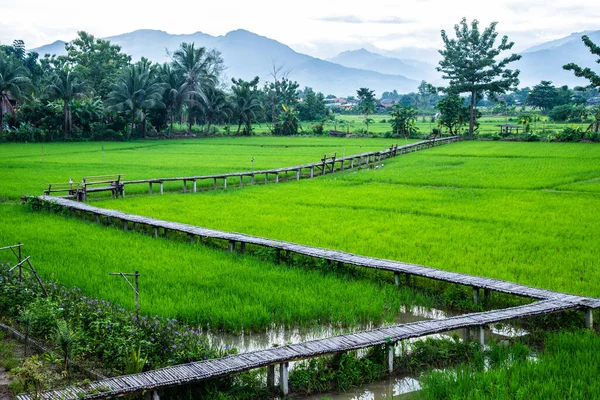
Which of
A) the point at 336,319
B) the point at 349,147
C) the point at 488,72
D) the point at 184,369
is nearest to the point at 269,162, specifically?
the point at 349,147

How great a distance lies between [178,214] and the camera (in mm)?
14719

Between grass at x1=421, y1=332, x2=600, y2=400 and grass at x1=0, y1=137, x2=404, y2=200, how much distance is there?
1528 centimetres

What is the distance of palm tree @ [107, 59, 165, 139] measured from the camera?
40.5m

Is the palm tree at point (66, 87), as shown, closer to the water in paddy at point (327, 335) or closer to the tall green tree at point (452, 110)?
→ the tall green tree at point (452, 110)

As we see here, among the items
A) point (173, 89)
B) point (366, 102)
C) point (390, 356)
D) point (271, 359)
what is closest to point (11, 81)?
point (173, 89)

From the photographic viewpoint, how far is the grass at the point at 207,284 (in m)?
7.47

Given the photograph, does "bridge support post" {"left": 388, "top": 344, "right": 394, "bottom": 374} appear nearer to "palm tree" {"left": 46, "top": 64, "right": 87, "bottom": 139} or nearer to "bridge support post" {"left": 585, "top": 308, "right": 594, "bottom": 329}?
"bridge support post" {"left": 585, "top": 308, "right": 594, "bottom": 329}

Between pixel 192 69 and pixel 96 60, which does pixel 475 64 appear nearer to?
pixel 192 69

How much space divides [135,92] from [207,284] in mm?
34365

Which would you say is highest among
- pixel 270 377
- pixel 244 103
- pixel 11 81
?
pixel 11 81

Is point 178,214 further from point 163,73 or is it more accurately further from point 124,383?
point 163,73

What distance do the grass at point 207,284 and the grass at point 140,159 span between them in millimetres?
8248

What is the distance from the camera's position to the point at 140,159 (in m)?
29.4

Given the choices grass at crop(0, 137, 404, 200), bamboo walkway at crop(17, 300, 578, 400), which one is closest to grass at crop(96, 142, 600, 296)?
bamboo walkway at crop(17, 300, 578, 400)
